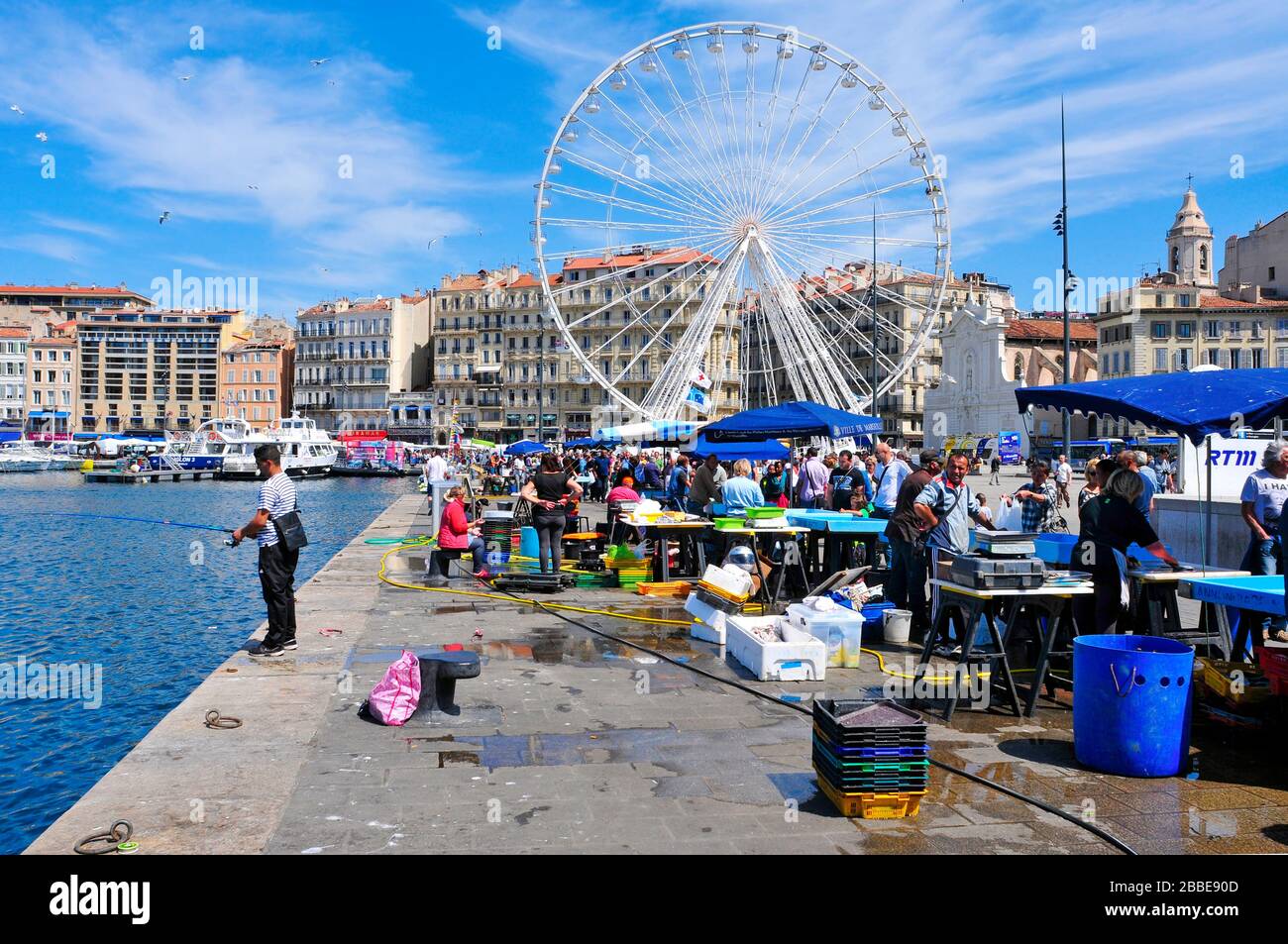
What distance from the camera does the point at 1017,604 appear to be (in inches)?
289

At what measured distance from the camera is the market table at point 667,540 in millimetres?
13312

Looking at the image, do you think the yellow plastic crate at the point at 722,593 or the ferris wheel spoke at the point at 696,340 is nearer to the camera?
the yellow plastic crate at the point at 722,593

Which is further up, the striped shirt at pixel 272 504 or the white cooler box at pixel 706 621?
the striped shirt at pixel 272 504

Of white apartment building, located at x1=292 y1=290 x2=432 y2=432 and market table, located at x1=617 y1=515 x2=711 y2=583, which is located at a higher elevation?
white apartment building, located at x1=292 y1=290 x2=432 y2=432

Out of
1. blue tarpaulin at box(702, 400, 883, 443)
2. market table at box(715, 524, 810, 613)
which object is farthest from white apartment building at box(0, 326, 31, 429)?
market table at box(715, 524, 810, 613)

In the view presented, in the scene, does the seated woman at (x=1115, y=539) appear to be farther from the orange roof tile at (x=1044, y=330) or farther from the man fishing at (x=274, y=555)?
the orange roof tile at (x=1044, y=330)

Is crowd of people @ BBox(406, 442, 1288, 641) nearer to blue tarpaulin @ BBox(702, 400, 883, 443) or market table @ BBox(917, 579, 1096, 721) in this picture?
market table @ BBox(917, 579, 1096, 721)

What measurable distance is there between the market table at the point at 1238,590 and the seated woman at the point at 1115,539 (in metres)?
0.40

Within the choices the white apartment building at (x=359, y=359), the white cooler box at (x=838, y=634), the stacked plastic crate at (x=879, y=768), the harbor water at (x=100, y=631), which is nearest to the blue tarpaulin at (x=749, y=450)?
the harbor water at (x=100, y=631)

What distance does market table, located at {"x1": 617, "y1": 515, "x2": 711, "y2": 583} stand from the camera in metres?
13.3

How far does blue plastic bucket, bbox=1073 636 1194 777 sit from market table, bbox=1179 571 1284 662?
1.00 meters

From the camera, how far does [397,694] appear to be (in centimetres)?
690
